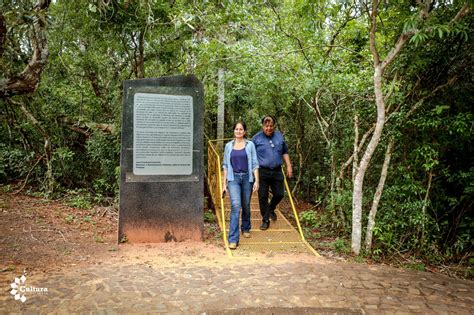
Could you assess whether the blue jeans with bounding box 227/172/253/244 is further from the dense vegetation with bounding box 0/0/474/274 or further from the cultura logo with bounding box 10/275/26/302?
the cultura logo with bounding box 10/275/26/302

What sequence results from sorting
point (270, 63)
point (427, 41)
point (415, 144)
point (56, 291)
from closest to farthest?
point (56, 291), point (427, 41), point (415, 144), point (270, 63)

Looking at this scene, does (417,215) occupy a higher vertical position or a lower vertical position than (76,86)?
lower

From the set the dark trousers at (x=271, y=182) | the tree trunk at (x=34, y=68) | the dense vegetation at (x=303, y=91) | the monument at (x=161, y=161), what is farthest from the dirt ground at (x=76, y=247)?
the tree trunk at (x=34, y=68)

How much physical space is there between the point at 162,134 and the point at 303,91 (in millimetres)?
2788

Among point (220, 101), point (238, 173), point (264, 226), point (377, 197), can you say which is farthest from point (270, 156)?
point (220, 101)

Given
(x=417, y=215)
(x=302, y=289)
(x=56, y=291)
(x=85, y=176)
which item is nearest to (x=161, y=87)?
(x=56, y=291)

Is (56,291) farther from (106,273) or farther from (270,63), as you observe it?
(270,63)

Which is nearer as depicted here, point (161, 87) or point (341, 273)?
point (341, 273)

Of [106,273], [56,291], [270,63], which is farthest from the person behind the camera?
[270,63]

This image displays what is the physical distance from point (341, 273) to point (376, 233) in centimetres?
108

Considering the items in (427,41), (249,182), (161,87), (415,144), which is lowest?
(249,182)

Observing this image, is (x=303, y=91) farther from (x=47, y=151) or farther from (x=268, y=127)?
(x=47, y=151)

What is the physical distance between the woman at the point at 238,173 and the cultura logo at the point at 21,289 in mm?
2473

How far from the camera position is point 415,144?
17.6 ft
